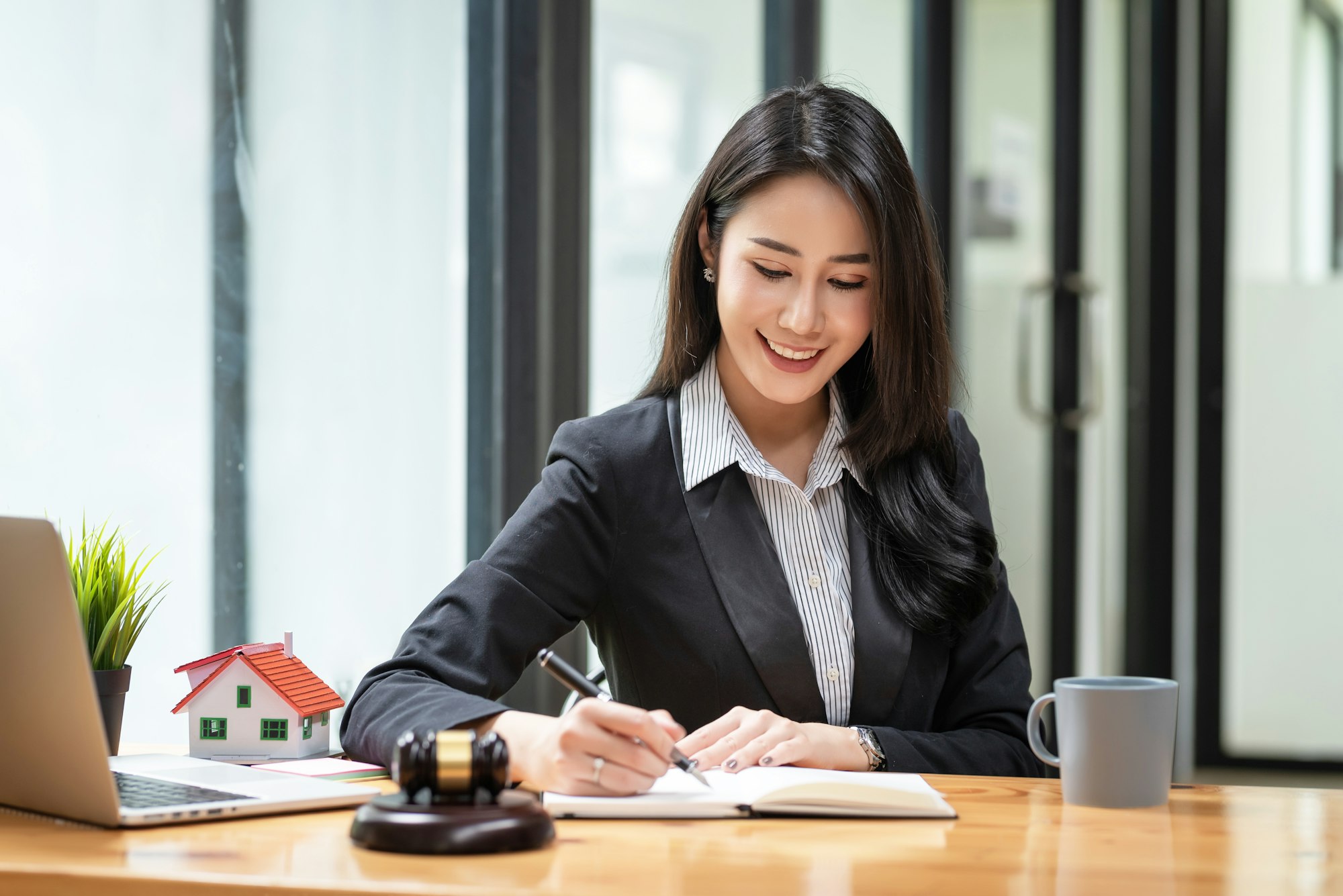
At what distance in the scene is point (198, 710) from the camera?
1279mm

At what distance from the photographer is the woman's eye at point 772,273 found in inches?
60.1

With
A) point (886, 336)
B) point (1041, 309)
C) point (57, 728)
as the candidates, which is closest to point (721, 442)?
point (886, 336)

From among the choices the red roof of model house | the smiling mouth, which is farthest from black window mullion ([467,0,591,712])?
the red roof of model house

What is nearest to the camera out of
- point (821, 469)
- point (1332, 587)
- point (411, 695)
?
point (411, 695)

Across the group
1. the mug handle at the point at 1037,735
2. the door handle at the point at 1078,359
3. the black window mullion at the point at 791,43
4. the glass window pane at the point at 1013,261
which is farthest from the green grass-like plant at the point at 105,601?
the door handle at the point at 1078,359

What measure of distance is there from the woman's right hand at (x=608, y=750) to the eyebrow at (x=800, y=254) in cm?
64

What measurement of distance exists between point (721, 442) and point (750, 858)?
0.75 meters

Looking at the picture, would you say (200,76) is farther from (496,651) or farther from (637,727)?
(637,727)

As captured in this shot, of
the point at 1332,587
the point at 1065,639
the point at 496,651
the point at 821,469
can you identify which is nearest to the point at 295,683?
the point at 496,651

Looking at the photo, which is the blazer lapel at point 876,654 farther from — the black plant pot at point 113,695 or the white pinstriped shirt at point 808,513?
the black plant pot at point 113,695

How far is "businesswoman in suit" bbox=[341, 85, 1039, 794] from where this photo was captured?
1.48 meters

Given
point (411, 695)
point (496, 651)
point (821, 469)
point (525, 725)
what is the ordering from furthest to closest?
1. point (821, 469)
2. point (496, 651)
3. point (411, 695)
4. point (525, 725)

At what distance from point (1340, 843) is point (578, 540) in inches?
32.2

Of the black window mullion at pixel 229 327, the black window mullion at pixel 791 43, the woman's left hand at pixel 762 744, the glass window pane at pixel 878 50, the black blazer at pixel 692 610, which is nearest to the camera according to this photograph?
the woman's left hand at pixel 762 744
